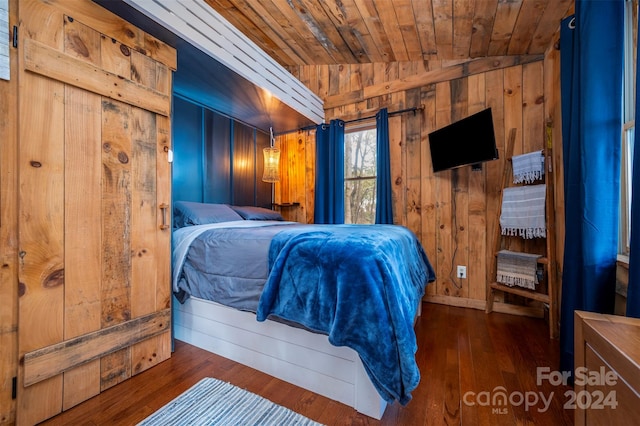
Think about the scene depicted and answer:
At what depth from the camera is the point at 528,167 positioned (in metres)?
2.25

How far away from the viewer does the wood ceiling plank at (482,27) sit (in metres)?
2.02

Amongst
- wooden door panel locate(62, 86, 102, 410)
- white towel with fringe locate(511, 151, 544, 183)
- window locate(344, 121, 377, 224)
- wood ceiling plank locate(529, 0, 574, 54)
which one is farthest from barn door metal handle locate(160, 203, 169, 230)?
wood ceiling plank locate(529, 0, 574, 54)

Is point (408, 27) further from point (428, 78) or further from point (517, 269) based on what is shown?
point (517, 269)

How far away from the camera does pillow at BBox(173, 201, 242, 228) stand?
2293mm

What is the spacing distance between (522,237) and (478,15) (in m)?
1.98

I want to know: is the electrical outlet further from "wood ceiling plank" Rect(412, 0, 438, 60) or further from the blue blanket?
"wood ceiling plank" Rect(412, 0, 438, 60)

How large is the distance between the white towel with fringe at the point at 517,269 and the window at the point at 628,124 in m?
0.74

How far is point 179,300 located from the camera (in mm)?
1883

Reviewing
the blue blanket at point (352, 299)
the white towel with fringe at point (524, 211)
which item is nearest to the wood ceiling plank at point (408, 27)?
the white towel with fringe at point (524, 211)

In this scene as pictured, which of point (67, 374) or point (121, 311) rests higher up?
point (121, 311)

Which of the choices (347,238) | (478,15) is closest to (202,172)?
(347,238)

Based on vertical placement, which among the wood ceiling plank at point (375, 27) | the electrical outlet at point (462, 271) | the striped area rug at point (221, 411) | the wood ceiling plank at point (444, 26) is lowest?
the striped area rug at point (221, 411)

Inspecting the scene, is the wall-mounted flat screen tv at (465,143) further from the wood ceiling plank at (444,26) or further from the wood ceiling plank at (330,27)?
the wood ceiling plank at (330,27)

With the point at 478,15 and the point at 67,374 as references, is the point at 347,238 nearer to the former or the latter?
the point at 67,374
